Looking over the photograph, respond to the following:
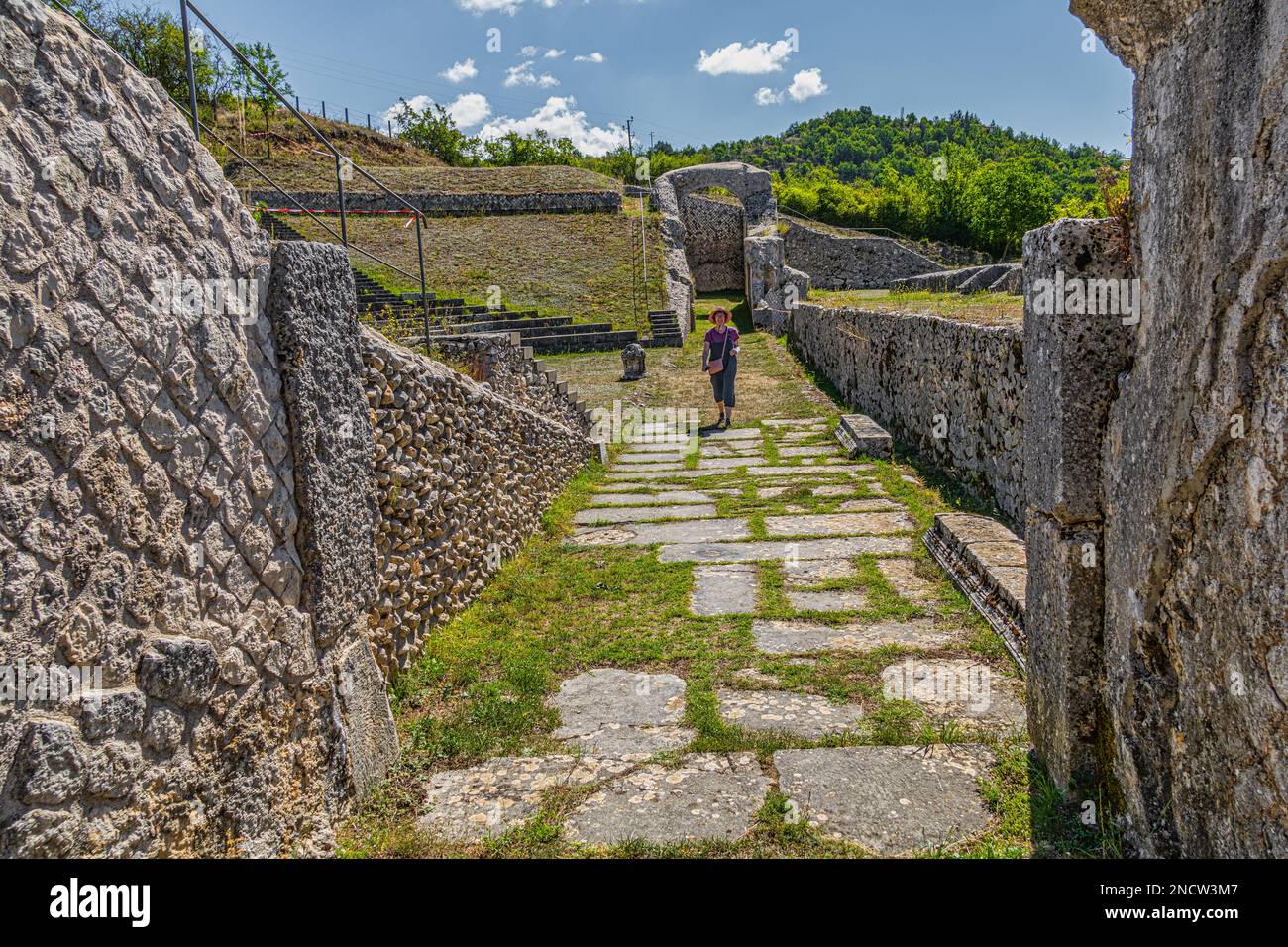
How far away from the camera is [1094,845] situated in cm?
266

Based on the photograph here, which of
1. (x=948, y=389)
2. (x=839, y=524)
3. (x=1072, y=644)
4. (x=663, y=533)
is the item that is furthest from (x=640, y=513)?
(x=1072, y=644)

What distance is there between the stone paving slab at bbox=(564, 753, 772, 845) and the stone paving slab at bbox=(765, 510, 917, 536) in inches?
130

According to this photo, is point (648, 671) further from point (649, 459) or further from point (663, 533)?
point (649, 459)

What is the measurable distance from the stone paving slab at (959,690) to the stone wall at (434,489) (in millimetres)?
2486

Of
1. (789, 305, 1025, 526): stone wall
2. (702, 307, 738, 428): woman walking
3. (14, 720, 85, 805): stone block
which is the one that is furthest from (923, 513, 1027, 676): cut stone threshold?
(702, 307, 738, 428): woman walking

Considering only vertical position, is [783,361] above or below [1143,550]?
above

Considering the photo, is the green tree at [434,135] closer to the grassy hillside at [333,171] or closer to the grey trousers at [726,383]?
the grassy hillside at [333,171]

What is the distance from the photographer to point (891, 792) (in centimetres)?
305

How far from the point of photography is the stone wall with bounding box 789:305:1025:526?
5.83m

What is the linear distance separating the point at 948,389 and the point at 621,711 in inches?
192

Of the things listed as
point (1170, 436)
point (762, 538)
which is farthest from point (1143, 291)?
point (762, 538)

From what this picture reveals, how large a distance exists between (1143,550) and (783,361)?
46.2 ft

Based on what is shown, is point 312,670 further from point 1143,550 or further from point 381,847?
point 1143,550

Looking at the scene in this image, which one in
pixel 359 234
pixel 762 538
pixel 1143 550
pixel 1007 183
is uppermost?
pixel 1007 183
